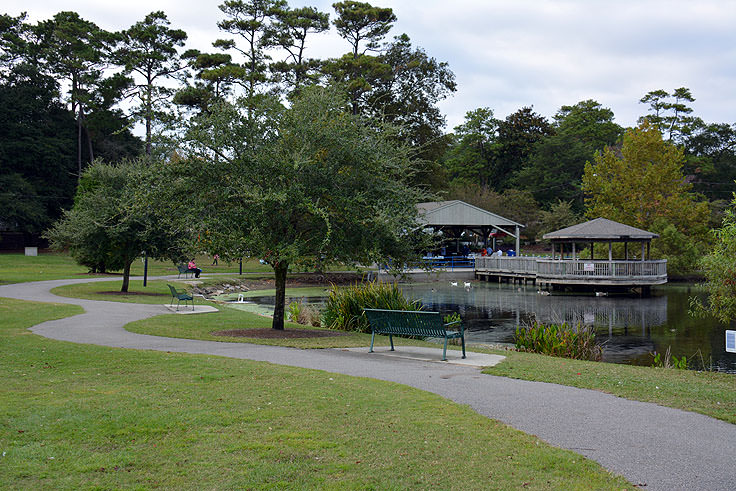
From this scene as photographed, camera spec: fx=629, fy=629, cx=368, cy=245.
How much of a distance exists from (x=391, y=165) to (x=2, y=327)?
33.4 ft

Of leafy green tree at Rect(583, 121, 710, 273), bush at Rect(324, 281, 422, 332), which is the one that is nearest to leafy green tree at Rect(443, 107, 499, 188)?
leafy green tree at Rect(583, 121, 710, 273)

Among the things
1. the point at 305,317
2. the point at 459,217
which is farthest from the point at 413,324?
the point at 459,217

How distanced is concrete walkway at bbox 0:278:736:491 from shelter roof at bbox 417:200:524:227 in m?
39.2

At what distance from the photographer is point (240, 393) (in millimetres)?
8023

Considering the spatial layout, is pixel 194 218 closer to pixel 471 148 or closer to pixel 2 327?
pixel 2 327


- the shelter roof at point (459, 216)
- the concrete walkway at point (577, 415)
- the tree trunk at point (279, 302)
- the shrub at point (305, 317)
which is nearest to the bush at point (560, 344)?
the concrete walkway at point (577, 415)

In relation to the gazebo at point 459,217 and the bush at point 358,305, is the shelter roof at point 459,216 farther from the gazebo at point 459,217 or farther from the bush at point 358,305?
the bush at point 358,305

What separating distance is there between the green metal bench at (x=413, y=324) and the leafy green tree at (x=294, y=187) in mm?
2009

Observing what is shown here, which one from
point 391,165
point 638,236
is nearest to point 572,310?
point 638,236

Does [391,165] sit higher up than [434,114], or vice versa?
[434,114]

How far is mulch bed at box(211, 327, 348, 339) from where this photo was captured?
15.3 metres

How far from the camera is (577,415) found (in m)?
7.46

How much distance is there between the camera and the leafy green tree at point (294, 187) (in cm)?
1441

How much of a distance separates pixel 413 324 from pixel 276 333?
4663mm
